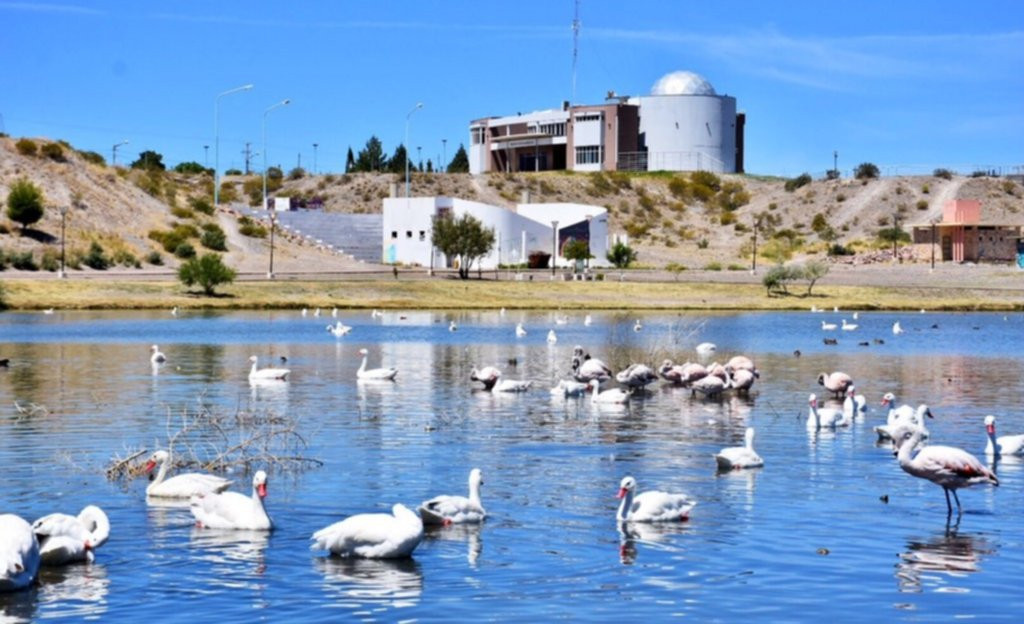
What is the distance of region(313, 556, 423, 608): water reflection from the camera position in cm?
1472

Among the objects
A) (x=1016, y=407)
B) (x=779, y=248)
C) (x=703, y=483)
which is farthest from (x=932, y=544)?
(x=779, y=248)

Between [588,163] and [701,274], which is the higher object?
[588,163]

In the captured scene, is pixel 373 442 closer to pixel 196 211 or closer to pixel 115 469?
pixel 115 469

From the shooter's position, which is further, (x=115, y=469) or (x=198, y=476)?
(x=115, y=469)

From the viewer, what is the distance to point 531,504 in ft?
64.7

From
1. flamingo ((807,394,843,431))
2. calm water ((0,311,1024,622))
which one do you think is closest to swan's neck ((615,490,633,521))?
calm water ((0,311,1024,622))

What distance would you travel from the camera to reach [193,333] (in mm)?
58812

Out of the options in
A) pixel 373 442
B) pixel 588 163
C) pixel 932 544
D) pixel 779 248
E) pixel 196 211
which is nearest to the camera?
pixel 932 544

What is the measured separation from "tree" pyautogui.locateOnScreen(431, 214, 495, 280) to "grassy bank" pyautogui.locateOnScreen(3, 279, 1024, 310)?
10.6 metres

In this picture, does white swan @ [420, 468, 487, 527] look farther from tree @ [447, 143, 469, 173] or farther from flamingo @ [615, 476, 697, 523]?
tree @ [447, 143, 469, 173]

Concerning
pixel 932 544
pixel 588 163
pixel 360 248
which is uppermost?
pixel 588 163

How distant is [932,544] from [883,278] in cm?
9049

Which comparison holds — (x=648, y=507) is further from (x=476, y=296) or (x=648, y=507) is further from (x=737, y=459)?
(x=476, y=296)

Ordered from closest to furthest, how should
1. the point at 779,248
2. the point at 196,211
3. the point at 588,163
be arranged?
the point at 196,211
the point at 779,248
the point at 588,163
